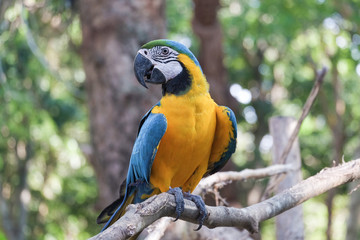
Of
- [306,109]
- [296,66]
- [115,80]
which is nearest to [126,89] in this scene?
[115,80]

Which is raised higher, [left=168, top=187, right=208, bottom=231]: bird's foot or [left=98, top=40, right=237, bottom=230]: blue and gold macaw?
[left=98, top=40, right=237, bottom=230]: blue and gold macaw

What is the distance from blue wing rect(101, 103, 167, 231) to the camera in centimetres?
198

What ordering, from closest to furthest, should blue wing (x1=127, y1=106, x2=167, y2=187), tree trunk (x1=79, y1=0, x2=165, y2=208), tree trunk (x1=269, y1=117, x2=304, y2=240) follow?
blue wing (x1=127, y1=106, x2=167, y2=187)
tree trunk (x1=269, y1=117, x2=304, y2=240)
tree trunk (x1=79, y1=0, x2=165, y2=208)

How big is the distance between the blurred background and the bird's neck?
2.95 ft

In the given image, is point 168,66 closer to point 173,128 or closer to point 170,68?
point 170,68

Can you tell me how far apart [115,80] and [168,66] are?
6.09ft

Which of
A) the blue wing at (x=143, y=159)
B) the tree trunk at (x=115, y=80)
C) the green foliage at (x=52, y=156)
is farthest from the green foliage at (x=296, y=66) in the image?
the blue wing at (x=143, y=159)

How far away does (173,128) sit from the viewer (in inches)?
79.9

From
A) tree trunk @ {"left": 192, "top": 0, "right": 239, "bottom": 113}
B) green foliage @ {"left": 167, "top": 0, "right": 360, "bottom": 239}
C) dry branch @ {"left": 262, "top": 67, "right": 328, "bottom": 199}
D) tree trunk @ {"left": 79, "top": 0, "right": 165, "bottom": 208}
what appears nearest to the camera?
dry branch @ {"left": 262, "top": 67, "right": 328, "bottom": 199}

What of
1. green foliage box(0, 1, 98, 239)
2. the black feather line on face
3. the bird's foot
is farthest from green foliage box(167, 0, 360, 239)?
the bird's foot

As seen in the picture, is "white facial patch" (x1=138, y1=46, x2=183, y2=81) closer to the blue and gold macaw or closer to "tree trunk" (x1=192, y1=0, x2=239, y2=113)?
the blue and gold macaw

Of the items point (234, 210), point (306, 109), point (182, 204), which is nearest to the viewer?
point (182, 204)

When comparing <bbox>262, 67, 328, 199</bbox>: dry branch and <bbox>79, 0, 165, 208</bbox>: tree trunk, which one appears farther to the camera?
<bbox>79, 0, 165, 208</bbox>: tree trunk

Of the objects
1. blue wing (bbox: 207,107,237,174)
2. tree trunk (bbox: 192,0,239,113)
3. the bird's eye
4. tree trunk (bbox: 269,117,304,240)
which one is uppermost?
tree trunk (bbox: 192,0,239,113)
